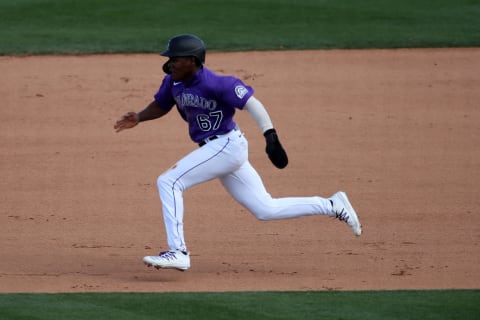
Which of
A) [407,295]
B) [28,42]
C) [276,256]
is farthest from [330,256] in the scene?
[28,42]

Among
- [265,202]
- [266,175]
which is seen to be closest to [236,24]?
[266,175]

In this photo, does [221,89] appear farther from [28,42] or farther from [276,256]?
[28,42]

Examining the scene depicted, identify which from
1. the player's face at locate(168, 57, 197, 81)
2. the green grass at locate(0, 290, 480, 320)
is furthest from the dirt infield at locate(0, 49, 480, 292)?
the player's face at locate(168, 57, 197, 81)

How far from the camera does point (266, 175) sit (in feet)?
40.8

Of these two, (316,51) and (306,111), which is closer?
(306,111)

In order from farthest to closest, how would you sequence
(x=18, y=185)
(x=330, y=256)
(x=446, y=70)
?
1. (x=446, y=70)
2. (x=18, y=185)
3. (x=330, y=256)

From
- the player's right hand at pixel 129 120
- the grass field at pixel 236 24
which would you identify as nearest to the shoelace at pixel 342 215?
the player's right hand at pixel 129 120

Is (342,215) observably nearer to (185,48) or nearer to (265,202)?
(265,202)

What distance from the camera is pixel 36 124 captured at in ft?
46.5

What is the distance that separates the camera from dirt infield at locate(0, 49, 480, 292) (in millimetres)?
9438

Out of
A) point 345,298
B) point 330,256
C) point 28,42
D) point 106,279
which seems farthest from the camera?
point 28,42

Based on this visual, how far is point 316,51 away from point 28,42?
13.8 ft

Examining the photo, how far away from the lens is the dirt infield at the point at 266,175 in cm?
944

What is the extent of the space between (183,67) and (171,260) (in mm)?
1444
